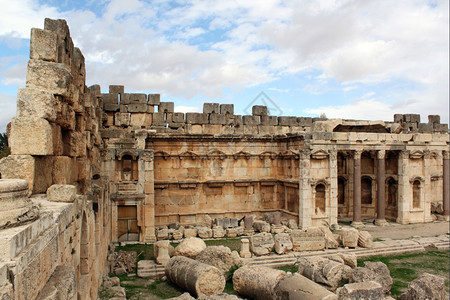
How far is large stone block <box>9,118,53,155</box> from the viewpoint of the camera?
547 cm

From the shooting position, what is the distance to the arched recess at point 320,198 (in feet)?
59.7

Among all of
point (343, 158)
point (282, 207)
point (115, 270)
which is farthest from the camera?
point (343, 158)

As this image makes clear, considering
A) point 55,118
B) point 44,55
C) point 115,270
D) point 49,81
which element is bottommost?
point 115,270

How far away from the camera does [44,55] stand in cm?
613

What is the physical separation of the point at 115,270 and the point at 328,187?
10716 millimetres

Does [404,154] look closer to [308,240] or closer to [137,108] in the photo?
[308,240]

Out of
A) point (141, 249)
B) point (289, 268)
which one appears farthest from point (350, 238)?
point (141, 249)

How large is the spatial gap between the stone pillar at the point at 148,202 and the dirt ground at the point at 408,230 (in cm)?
992

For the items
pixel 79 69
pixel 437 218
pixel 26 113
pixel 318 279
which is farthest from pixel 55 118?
pixel 437 218

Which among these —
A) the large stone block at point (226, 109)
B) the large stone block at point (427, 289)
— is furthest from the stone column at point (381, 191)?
the large stone block at point (427, 289)

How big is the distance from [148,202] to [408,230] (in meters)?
12.6

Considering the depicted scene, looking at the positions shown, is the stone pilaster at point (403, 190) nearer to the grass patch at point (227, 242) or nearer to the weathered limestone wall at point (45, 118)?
the grass patch at point (227, 242)

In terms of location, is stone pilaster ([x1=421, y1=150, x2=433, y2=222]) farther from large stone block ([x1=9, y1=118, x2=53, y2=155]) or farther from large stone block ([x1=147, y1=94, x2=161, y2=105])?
large stone block ([x1=9, y1=118, x2=53, y2=155])

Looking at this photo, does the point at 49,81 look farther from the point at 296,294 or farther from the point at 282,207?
the point at 282,207
